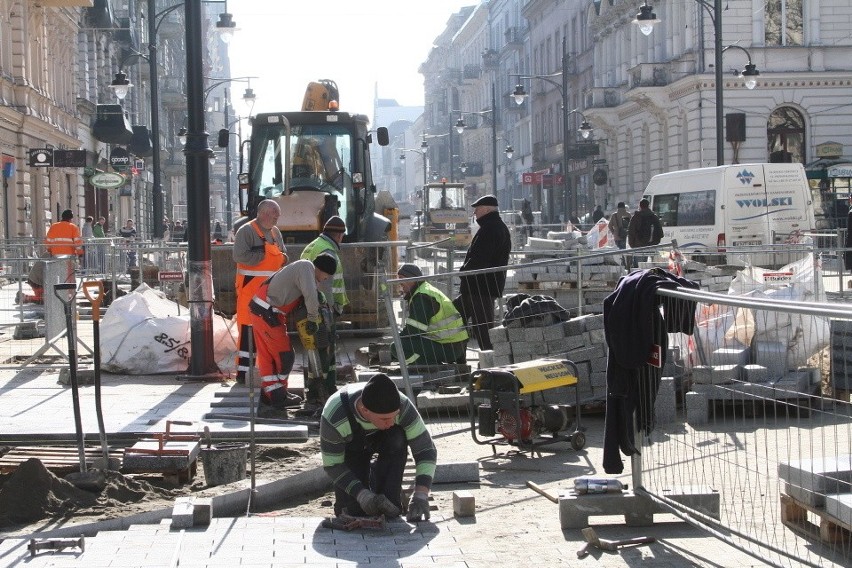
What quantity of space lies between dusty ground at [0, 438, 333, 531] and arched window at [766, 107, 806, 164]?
37.8m

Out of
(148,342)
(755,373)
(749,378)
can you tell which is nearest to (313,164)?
(148,342)

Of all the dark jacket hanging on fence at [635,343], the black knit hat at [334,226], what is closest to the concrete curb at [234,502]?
the dark jacket hanging on fence at [635,343]

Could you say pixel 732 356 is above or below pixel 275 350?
above

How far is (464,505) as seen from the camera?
23.5ft

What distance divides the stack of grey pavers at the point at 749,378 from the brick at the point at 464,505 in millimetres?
1361

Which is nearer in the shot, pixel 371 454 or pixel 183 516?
pixel 183 516

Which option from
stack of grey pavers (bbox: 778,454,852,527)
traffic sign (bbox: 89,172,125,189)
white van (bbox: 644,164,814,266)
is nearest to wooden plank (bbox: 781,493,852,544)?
stack of grey pavers (bbox: 778,454,852,527)

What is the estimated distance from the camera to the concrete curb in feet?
22.3

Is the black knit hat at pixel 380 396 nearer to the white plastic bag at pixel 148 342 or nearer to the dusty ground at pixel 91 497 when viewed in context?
the dusty ground at pixel 91 497

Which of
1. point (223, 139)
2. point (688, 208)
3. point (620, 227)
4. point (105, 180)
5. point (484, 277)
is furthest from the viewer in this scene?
point (105, 180)

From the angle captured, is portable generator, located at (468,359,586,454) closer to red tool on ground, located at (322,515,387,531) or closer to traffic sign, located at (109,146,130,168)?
red tool on ground, located at (322,515,387,531)

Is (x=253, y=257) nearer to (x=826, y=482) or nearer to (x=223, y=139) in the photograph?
(x=223, y=139)

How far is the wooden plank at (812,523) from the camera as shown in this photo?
557cm

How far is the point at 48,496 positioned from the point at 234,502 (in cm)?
105
